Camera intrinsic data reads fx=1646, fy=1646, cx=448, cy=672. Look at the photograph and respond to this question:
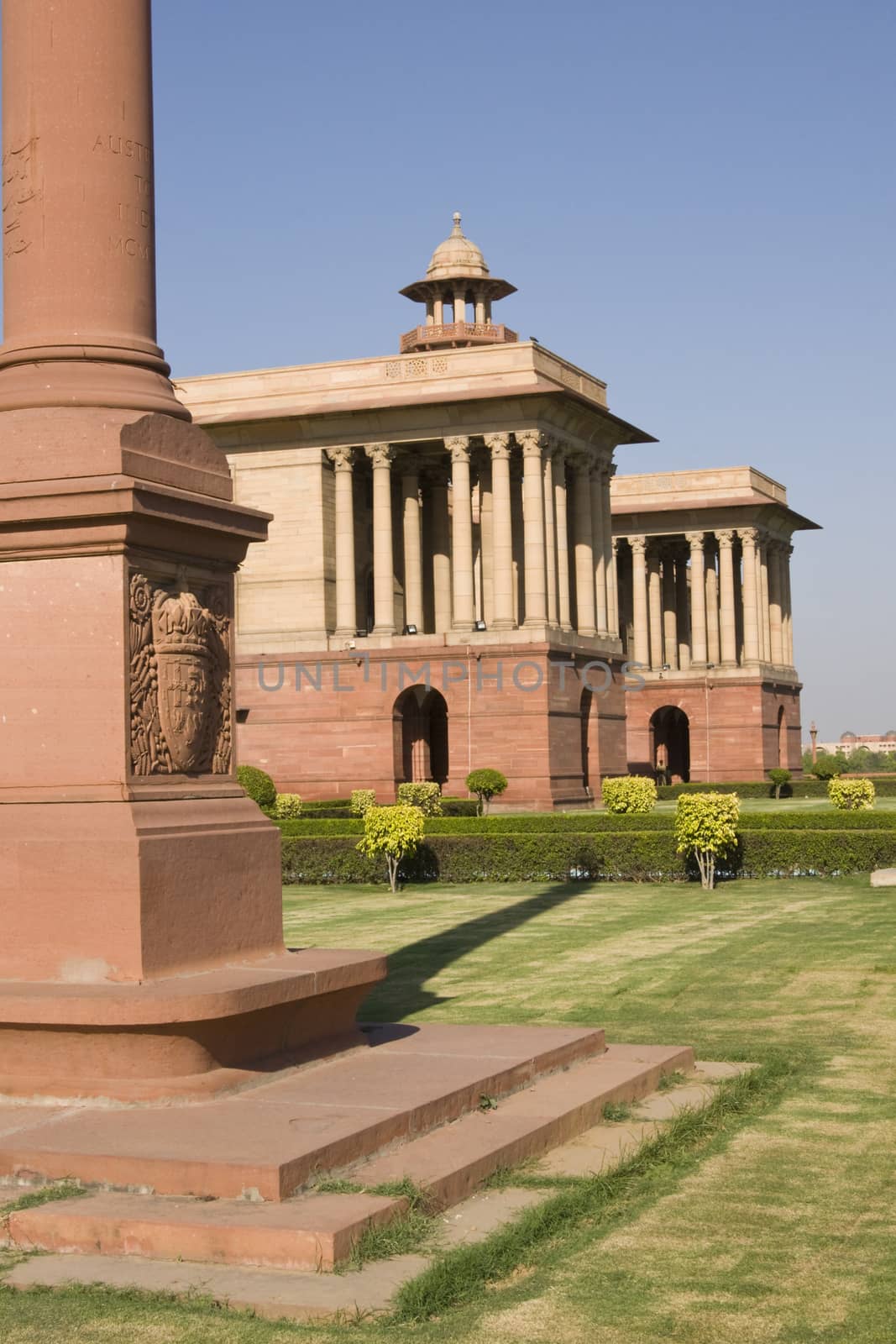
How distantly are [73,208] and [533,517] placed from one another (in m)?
44.5

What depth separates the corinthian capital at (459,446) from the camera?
180 feet

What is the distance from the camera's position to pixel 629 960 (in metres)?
17.1

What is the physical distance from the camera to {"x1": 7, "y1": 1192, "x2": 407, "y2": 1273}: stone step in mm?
6609

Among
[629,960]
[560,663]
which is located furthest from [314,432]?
Answer: [629,960]

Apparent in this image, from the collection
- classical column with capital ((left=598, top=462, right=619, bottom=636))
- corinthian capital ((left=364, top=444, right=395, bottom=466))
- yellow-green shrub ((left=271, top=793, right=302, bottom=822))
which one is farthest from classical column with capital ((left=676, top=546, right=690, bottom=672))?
yellow-green shrub ((left=271, top=793, right=302, bottom=822))

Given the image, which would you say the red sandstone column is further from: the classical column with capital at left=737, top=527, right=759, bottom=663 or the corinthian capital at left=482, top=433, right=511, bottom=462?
the classical column with capital at left=737, top=527, right=759, bottom=663

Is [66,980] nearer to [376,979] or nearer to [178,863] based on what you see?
[178,863]

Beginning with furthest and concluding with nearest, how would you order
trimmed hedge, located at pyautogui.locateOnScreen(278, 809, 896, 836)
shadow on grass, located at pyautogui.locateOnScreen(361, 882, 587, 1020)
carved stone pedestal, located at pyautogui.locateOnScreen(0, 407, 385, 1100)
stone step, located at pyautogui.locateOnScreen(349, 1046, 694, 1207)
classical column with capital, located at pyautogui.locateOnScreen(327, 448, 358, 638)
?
classical column with capital, located at pyautogui.locateOnScreen(327, 448, 358, 638) < trimmed hedge, located at pyautogui.locateOnScreen(278, 809, 896, 836) < shadow on grass, located at pyautogui.locateOnScreen(361, 882, 587, 1020) < carved stone pedestal, located at pyautogui.locateOnScreen(0, 407, 385, 1100) < stone step, located at pyautogui.locateOnScreen(349, 1046, 694, 1207)

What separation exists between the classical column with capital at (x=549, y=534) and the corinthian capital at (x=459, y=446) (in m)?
2.64

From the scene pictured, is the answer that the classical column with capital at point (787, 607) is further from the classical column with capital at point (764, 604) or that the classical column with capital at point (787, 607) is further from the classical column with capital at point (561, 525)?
the classical column with capital at point (561, 525)

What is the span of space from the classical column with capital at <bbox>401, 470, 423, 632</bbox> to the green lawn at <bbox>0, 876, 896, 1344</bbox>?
37120 mm

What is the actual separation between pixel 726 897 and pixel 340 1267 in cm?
1864

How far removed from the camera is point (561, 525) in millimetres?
56375

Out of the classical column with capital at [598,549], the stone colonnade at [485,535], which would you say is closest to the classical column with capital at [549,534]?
the stone colonnade at [485,535]
